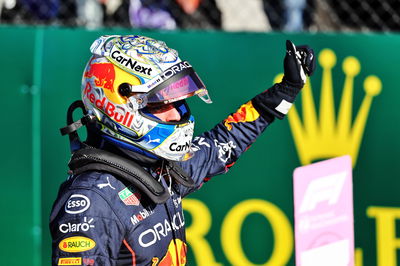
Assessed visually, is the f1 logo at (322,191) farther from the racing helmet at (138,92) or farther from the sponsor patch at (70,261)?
the sponsor patch at (70,261)

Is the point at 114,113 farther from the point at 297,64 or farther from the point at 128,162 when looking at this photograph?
the point at 297,64

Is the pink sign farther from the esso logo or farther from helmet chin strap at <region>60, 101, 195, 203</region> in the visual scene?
the esso logo

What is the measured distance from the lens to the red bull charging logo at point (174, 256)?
262cm

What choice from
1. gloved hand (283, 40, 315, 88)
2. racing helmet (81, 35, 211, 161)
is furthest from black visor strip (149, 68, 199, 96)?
gloved hand (283, 40, 315, 88)

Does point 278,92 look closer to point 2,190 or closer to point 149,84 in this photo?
point 149,84

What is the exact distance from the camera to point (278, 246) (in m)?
4.41

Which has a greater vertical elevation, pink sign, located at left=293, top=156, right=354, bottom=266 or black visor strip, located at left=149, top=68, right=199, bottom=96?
black visor strip, located at left=149, top=68, right=199, bottom=96

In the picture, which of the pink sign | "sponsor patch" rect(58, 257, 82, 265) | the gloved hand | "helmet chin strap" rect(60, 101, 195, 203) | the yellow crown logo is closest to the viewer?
"sponsor patch" rect(58, 257, 82, 265)

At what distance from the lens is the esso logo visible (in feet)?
8.01

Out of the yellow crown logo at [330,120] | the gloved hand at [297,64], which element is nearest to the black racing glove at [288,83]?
the gloved hand at [297,64]

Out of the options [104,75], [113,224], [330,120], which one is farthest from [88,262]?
[330,120]

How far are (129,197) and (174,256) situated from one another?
0.27 metres

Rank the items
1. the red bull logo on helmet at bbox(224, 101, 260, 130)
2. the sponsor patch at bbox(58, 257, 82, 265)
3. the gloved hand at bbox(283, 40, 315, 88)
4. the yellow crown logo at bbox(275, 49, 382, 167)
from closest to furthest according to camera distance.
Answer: the sponsor patch at bbox(58, 257, 82, 265) < the gloved hand at bbox(283, 40, 315, 88) < the red bull logo on helmet at bbox(224, 101, 260, 130) < the yellow crown logo at bbox(275, 49, 382, 167)

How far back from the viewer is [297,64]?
10.0 ft
